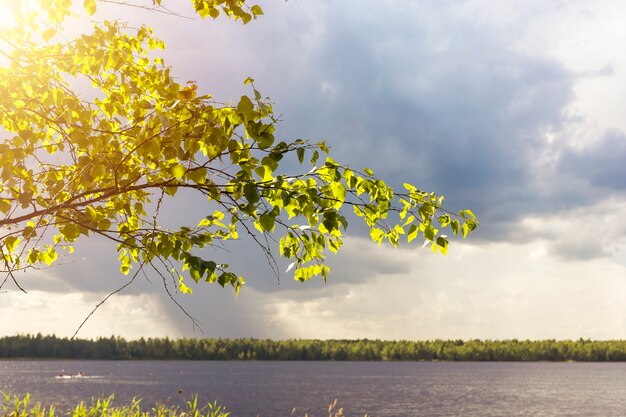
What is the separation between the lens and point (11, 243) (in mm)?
8969

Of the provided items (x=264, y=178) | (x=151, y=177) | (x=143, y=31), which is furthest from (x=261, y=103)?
(x=143, y=31)

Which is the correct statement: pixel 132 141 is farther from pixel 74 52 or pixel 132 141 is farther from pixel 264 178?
pixel 264 178

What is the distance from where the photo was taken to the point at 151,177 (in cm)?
870

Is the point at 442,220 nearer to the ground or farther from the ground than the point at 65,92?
nearer to the ground

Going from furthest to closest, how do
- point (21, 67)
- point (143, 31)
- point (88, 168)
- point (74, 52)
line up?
point (143, 31) → point (74, 52) → point (21, 67) → point (88, 168)

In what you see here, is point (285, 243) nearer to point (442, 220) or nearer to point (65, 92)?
point (442, 220)

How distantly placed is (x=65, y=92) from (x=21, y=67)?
0.70 m

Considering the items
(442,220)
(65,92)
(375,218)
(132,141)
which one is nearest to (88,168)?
(132,141)

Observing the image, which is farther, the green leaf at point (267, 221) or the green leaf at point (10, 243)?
the green leaf at point (10, 243)

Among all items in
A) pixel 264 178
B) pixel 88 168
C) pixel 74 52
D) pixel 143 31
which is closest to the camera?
pixel 264 178

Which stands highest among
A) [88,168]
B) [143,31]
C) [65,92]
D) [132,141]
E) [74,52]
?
[143,31]

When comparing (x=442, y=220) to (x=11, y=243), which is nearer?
(x=442, y=220)

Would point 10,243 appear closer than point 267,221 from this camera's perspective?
No

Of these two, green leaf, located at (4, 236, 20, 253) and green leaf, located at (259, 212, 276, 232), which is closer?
green leaf, located at (259, 212, 276, 232)
